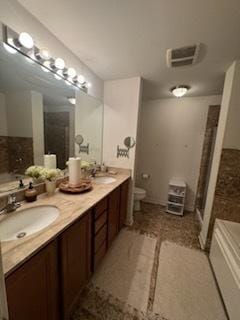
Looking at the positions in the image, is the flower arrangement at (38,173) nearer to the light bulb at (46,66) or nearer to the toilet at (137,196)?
the light bulb at (46,66)

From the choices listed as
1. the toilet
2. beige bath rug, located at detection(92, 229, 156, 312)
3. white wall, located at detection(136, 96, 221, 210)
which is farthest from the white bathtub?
white wall, located at detection(136, 96, 221, 210)

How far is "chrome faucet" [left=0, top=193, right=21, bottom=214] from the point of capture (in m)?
1.11

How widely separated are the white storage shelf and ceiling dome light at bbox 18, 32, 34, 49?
2.87 meters

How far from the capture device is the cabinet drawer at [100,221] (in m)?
1.45

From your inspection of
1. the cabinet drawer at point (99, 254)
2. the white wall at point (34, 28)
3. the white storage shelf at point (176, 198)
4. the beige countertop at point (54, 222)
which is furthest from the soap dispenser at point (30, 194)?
the white storage shelf at point (176, 198)

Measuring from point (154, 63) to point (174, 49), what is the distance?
12.5 inches

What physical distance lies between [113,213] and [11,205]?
1.10m

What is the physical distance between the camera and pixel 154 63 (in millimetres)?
1786

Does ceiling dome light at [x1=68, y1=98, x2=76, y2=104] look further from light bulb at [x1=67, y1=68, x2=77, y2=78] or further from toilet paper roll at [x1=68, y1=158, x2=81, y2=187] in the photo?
toilet paper roll at [x1=68, y1=158, x2=81, y2=187]

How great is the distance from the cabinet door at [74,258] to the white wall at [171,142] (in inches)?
92.1

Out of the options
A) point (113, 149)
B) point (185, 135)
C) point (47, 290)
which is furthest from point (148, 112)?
point (47, 290)

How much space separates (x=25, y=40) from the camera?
113 cm

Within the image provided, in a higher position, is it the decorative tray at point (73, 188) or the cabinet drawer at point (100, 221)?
the decorative tray at point (73, 188)

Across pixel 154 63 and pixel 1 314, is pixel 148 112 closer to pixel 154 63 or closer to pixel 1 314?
pixel 154 63
